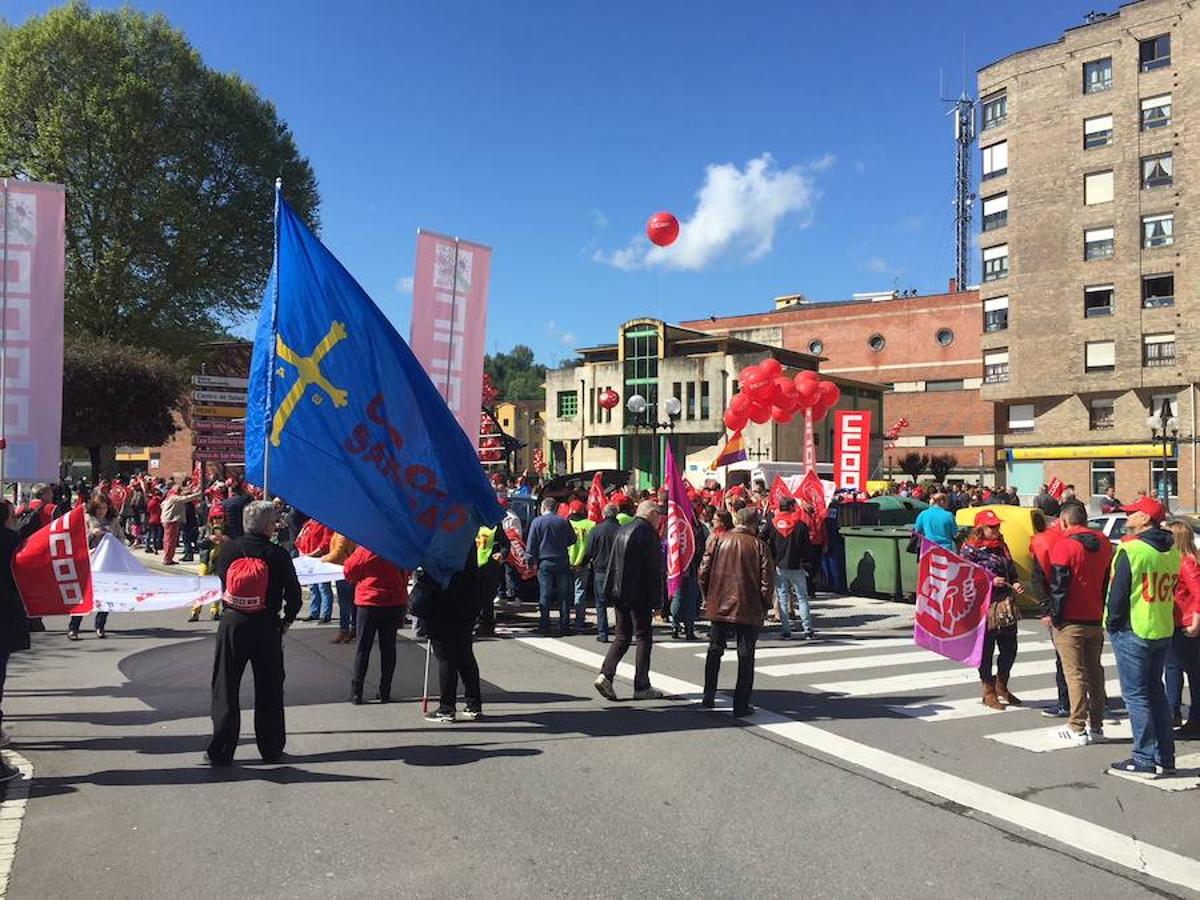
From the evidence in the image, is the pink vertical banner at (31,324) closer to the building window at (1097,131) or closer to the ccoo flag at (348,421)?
the ccoo flag at (348,421)

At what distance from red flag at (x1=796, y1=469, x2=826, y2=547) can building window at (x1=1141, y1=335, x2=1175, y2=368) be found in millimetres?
34247

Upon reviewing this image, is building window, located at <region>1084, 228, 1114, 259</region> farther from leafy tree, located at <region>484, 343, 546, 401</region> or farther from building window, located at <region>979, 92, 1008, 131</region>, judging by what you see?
leafy tree, located at <region>484, 343, 546, 401</region>

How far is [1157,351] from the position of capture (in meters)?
43.2

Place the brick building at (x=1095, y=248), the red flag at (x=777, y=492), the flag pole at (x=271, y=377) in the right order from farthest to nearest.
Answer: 1. the brick building at (x=1095, y=248)
2. the red flag at (x=777, y=492)
3. the flag pole at (x=271, y=377)

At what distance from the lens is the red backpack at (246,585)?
6.08 metres

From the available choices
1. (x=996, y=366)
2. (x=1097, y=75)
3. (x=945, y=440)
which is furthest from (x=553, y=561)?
(x=945, y=440)

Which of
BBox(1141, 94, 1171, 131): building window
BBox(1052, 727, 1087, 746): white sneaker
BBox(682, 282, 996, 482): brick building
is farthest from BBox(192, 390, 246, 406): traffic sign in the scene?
BBox(682, 282, 996, 482): brick building

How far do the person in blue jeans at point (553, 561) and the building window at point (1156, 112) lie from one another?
4301 centimetres

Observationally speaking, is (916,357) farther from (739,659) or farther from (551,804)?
(551,804)

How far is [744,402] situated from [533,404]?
66.8m

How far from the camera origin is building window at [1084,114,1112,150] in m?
44.5

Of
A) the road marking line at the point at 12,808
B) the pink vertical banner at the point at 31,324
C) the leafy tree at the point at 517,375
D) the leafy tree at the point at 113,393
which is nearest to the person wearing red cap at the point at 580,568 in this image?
the pink vertical banner at the point at 31,324

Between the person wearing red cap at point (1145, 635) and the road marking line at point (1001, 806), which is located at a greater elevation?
the person wearing red cap at point (1145, 635)

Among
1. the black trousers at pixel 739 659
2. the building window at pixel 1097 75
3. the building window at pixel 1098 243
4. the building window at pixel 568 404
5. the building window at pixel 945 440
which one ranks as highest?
the building window at pixel 1097 75
